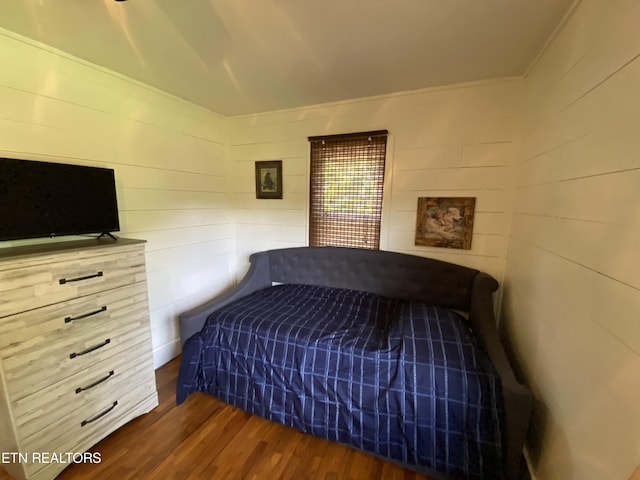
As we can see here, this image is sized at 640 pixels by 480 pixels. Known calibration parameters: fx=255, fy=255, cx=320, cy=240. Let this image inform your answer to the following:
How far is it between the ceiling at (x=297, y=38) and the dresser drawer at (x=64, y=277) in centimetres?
123

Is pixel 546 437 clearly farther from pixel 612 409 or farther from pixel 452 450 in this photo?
pixel 612 409

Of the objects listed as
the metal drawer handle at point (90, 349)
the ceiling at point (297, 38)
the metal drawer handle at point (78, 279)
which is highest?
the ceiling at point (297, 38)

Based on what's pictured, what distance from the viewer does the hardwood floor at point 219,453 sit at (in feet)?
4.61

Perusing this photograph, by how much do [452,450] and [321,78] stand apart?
2.52 meters

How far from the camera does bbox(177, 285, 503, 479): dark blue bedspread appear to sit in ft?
4.31

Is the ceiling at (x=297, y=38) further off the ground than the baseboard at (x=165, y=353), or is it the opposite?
the ceiling at (x=297, y=38)

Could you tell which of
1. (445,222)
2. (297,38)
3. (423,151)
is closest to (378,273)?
(445,222)

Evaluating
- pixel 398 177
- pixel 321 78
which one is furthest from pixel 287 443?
pixel 321 78

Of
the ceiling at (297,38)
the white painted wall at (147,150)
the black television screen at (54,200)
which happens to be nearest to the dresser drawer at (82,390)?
the white painted wall at (147,150)

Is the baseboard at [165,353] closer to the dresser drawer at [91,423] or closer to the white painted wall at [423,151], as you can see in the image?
the dresser drawer at [91,423]

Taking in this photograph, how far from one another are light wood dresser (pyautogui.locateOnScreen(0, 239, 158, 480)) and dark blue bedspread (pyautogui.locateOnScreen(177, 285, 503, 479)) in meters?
0.40

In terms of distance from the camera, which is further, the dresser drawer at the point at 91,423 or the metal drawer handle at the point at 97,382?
the metal drawer handle at the point at 97,382

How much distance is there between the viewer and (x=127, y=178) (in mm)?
2004

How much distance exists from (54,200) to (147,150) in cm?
82
